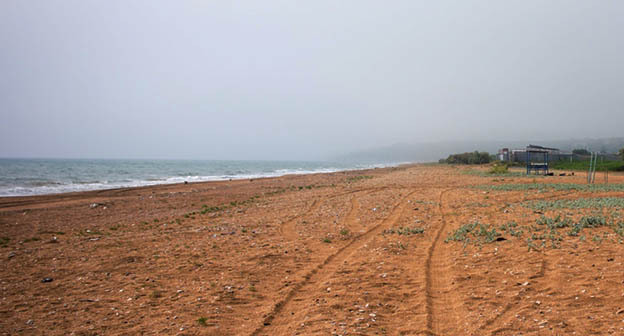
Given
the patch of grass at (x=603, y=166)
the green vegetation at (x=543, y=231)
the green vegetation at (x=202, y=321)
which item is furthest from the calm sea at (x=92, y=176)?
the patch of grass at (x=603, y=166)

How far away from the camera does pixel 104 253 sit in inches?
320

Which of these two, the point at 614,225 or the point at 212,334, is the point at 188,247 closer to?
the point at 212,334

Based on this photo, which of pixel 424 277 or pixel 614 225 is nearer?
pixel 424 277

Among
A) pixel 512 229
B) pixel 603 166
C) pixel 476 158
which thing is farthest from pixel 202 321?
pixel 476 158

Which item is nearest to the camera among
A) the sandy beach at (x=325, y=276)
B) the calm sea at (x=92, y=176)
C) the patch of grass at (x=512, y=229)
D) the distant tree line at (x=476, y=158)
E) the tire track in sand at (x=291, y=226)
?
the sandy beach at (x=325, y=276)

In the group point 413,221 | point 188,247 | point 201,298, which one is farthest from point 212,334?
point 413,221

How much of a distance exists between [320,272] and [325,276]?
0.82ft

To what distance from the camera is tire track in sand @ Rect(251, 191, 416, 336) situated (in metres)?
4.53

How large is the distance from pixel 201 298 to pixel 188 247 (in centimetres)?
325

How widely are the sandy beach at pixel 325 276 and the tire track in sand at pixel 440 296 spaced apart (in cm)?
3

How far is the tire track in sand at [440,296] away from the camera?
14.0 feet

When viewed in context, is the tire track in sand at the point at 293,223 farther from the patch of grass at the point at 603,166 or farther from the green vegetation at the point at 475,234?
the patch of grass at the point at 603,166

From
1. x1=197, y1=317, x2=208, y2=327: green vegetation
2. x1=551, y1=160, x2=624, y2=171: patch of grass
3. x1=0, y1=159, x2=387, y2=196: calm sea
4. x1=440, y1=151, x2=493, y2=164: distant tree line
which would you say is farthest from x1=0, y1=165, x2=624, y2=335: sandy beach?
x1=440, y1=151, x2=493, y2=164: distant tree line

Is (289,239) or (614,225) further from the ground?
(614,225)
